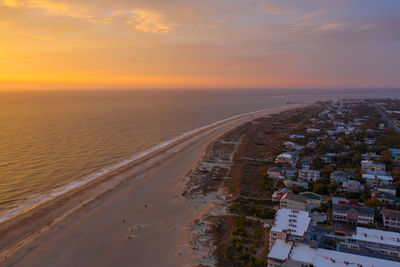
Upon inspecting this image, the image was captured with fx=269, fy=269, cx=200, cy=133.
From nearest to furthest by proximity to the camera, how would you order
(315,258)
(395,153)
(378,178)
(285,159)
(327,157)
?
(315,258)
(378,178)
(285,159)
(327,157)
(395,153)

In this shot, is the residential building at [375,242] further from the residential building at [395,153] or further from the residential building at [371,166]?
the residential building at [395,153]

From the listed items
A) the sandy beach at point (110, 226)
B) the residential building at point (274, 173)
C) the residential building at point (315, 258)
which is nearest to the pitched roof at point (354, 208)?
the residential building at point (315, 258)

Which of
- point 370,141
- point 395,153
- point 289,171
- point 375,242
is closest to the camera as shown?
point 375,242

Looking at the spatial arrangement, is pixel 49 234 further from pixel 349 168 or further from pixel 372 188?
pixel 349 168

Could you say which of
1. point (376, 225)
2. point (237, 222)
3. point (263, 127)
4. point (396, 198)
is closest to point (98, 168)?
point (237, 222)

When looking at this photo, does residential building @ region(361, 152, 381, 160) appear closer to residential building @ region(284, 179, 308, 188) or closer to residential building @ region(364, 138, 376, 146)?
residential building @ region(364, 138, 376, 146)

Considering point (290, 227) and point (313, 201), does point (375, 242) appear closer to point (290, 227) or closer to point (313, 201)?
point (290, 227)

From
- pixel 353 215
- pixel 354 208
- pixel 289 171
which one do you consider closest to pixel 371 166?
pixel 289 171
